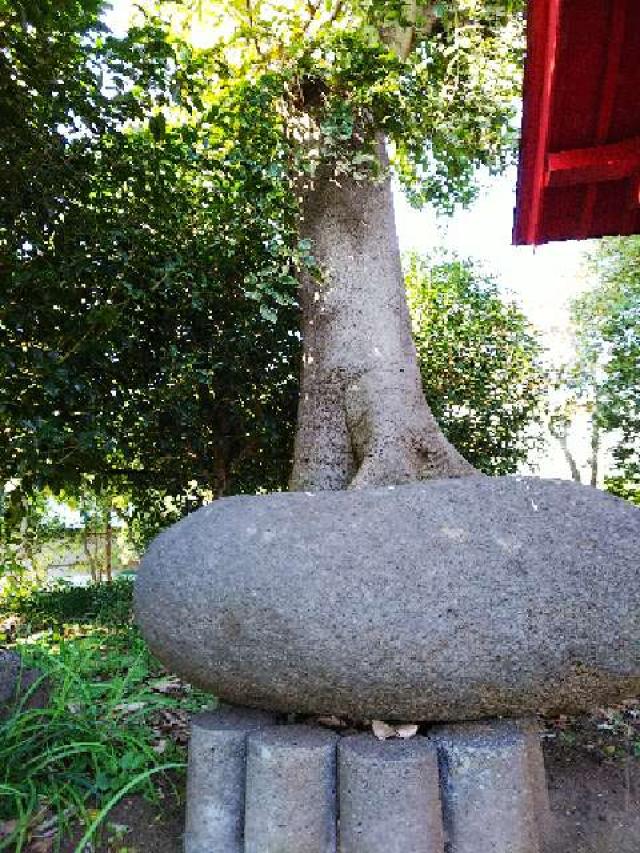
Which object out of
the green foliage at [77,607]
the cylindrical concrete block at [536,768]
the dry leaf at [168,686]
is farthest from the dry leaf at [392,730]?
the green foliage at [77,607]

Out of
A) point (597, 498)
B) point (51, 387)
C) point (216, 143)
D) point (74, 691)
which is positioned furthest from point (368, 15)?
point (74, 691)

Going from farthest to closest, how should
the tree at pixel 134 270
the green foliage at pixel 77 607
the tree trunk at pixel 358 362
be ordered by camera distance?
the green foliage at pixel 77 607 < the tree at pixel 134 270 < the tree trunk at pixel 358 362

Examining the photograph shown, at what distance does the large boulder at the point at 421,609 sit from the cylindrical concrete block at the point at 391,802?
133 mm

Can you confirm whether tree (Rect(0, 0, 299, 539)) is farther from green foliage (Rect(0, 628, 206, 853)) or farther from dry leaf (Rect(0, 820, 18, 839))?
dry leaf (Rect(0, 820, 18, 839))

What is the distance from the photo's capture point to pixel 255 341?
4.97m

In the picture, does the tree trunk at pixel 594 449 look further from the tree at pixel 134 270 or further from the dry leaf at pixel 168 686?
the dry leaf at pixel 168 686

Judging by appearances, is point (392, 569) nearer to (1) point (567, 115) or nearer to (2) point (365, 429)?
(2) point (365, 429)

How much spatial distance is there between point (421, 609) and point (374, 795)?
0.52 metres

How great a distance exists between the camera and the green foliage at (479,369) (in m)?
6.49

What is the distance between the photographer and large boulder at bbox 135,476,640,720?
1734 mm

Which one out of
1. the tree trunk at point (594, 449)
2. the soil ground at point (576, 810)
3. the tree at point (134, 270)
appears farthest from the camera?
the tree trunk at point (594, 449)

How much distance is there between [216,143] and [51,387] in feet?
7.61

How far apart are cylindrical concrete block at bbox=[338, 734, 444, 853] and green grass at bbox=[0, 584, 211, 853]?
2.16 ft

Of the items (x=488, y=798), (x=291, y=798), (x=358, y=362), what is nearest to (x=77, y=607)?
(x=358, y=362)
